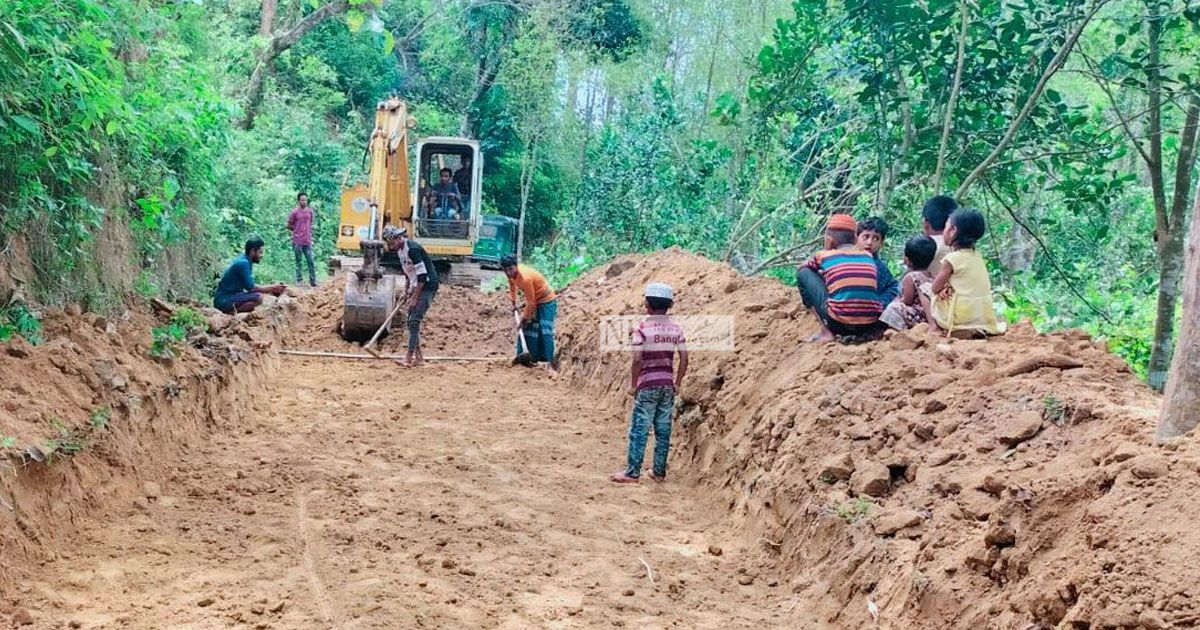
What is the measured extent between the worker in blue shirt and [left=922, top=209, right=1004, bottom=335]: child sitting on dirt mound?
790 cm

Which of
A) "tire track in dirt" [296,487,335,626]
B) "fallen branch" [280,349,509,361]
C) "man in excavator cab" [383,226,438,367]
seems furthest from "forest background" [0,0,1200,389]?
"man in excavator cab" [383,226,438,367]

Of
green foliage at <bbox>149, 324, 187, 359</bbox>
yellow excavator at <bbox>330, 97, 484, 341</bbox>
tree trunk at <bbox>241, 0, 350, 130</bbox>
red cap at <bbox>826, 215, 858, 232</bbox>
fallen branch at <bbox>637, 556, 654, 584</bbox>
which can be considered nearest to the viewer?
fallen branch at <bbox>637, 556, 654, 584</bbox>

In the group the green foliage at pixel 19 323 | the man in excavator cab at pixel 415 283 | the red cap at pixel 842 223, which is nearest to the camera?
the green foliage at pixel 19 323

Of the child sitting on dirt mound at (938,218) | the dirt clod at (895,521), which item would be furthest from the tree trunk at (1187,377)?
the child sitting on dirt mound at (938,218)

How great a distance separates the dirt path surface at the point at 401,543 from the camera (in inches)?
169

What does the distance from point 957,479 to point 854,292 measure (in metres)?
2.89

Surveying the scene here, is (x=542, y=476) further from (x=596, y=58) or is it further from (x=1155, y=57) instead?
(x=596, y=58)

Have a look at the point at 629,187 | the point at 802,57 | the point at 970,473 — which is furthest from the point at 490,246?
the point at 970,473

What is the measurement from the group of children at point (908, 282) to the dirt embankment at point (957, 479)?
0.98 feet

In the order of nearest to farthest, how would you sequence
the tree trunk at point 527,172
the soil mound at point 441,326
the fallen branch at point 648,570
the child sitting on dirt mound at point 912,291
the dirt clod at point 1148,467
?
the dirt clod at point 1148,467, the fallen branch at point 648,570, the child sitting on dirt mound at point 912,291, the soil mound at point 441,326, the tree trunk at point 527,172

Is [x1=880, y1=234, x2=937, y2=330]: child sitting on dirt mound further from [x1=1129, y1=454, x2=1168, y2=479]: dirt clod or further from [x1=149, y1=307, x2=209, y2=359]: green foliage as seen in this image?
[x1=149, y1=307, x2=209, y2=359]: green foliage

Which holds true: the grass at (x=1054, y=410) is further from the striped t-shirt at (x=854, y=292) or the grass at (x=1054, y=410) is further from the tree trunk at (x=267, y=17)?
the tree trunk at (x=267, y=17)

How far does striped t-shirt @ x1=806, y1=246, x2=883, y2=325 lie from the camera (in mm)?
7000

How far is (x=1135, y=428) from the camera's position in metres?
3.85
